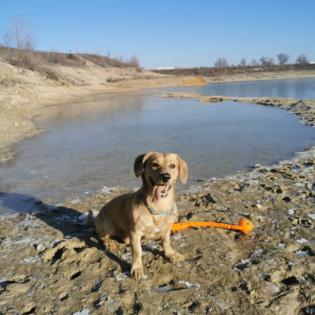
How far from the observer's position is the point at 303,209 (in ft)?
18.9

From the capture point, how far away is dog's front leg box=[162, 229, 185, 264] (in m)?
4.37

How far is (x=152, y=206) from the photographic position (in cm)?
427

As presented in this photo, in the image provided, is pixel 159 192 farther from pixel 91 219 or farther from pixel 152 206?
pixel 91 219

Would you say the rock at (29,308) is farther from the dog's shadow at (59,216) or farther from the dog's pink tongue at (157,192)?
the dog's pink tongue at (157,192)

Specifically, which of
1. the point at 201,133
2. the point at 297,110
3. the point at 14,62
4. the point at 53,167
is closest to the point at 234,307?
the point at 53,167

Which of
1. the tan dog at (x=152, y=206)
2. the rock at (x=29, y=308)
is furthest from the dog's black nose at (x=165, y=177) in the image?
the rock at (x=29, y=308)

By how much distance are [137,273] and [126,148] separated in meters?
7.57

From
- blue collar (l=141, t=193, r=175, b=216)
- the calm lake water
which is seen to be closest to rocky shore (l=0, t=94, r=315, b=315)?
blue collar (l=141, t=193, r=175, b=216)

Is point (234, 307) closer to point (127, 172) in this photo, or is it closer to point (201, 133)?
point (127, 172)

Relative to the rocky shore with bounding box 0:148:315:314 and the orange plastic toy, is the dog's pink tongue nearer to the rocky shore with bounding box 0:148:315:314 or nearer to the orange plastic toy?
the rocky shore with bounding box 0:148:315:314

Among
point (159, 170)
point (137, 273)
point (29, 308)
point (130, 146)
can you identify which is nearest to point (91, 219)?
point (137, 273)

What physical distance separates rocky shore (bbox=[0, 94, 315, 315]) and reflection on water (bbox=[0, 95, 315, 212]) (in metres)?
1.51

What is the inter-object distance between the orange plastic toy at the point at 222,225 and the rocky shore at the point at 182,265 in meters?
0.09

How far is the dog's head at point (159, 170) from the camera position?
4.14 m
